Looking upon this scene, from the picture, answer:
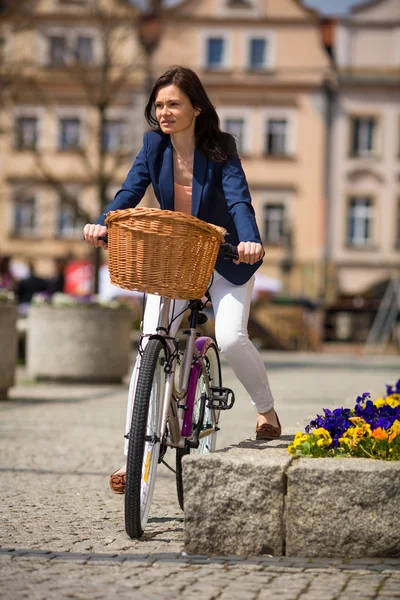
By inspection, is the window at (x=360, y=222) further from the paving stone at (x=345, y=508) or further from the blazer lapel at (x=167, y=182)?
the paving stone at (x=345, y=508)

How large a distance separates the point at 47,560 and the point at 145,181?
169 centimetres

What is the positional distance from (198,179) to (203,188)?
4cm

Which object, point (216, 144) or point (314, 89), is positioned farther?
point (314, 89)

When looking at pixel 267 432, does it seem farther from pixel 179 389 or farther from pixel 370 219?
pixel 370 219

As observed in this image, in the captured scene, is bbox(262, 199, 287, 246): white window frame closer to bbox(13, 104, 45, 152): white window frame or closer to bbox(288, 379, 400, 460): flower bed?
bbox(13, 104, 45, 152): white window frame

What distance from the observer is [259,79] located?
43.4m

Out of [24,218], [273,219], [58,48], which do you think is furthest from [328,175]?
[58,48]

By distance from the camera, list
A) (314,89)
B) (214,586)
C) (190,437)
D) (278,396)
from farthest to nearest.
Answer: (314,89) → (278,396) → (190,437) → (214,586)

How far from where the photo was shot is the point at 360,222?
144 feet

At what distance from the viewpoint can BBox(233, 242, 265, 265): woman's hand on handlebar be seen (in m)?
4.86

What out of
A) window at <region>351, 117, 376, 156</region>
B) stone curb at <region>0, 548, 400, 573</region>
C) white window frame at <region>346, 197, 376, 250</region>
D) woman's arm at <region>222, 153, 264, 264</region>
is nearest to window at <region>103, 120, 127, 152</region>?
window at <region>351, 117, 376, 156</region>

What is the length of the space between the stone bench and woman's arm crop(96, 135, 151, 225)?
122cm

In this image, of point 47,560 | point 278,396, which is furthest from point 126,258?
point 278,396

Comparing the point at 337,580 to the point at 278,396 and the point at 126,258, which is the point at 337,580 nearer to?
the point at 126,258
